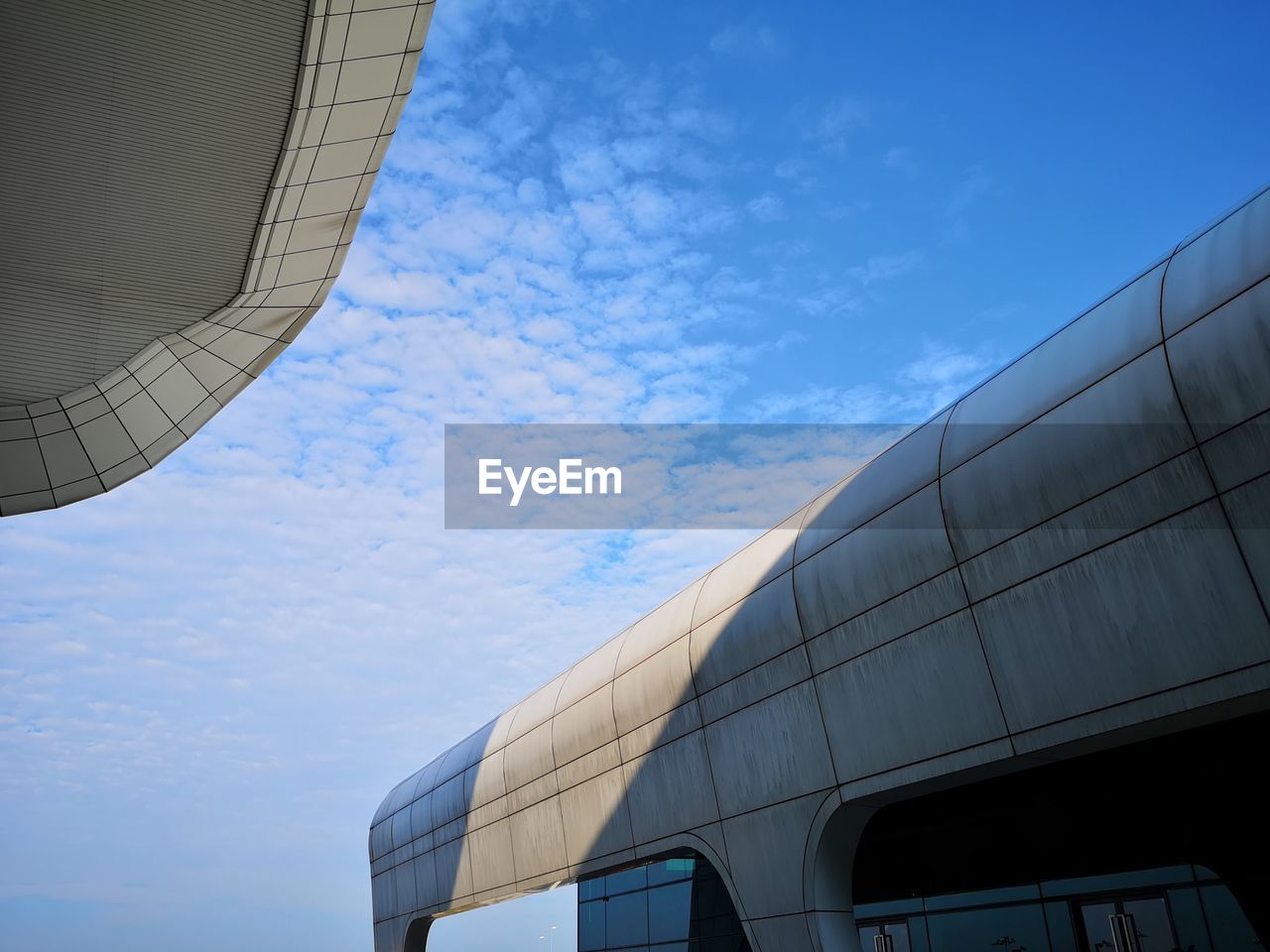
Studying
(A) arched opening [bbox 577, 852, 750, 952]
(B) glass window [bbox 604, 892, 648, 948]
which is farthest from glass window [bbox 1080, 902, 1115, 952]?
(B) glass window [bbox 604, 892, 648, 948]

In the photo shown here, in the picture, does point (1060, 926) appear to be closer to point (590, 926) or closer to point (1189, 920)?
point (1189, 920)

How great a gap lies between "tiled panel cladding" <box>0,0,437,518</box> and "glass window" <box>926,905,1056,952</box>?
15.8 m

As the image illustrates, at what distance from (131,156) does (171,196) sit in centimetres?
73

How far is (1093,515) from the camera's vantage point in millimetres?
11555

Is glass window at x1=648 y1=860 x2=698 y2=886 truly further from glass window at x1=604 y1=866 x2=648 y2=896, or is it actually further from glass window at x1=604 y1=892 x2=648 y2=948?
glass window at x1=604 y1=892 x2=648 y2=948

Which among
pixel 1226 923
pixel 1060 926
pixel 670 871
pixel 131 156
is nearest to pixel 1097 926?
pixel 1060 926

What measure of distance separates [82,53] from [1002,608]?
13.5 m

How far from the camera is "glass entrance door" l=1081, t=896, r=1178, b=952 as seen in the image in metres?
13.1

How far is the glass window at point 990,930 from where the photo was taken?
50.6 feet

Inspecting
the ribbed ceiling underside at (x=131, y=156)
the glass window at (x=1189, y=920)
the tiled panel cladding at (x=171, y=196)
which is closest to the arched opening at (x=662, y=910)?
the glass window at (x=1189, y=920)

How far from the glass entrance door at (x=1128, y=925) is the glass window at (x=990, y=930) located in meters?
0.28

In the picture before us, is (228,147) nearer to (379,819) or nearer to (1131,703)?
(1131,703)

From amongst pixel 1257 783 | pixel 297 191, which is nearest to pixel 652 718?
pixel 1257 783

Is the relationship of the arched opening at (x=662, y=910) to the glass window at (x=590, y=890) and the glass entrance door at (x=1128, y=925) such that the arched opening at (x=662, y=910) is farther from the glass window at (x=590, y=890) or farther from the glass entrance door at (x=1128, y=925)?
the glass entrance door at (x=1128, y=925)
